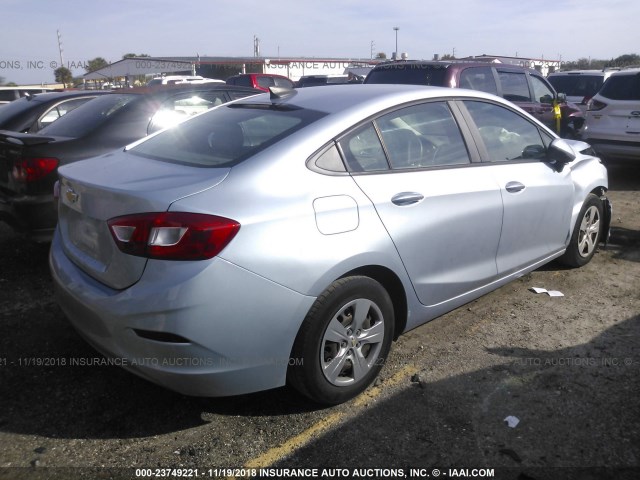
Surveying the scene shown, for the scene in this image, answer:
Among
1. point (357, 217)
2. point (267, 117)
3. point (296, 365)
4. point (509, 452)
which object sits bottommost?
point (509, 452)

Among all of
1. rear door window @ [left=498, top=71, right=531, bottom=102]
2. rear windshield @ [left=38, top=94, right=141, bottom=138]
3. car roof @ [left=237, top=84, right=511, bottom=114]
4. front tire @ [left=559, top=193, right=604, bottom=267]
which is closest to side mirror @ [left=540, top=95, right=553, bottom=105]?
rear door window @ [left=498, top=71, right=531, bottom=102]

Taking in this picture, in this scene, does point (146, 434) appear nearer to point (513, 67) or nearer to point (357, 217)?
point (357, 217)

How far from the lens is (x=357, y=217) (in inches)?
111

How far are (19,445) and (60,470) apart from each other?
0.32 m

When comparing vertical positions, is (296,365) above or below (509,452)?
above

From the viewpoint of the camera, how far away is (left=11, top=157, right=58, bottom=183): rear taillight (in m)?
4.52

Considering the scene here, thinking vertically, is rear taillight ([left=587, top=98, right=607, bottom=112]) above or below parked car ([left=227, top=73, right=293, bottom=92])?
below

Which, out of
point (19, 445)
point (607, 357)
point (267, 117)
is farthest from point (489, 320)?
point (19, 445)

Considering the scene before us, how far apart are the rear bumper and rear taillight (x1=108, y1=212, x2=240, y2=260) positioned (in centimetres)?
5

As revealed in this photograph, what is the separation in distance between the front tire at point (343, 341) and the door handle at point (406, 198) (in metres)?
0.46

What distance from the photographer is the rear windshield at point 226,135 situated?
115 inches

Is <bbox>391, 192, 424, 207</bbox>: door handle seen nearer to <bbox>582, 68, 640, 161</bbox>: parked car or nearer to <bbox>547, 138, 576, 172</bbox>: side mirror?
<bbox>547, 138, 576, 172</bbox>: side mirror

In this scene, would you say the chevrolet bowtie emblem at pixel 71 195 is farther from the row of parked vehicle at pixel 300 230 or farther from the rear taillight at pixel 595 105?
the rear taillight at pixel 595 105

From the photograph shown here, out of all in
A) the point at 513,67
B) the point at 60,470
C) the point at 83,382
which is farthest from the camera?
the point at 513,67
